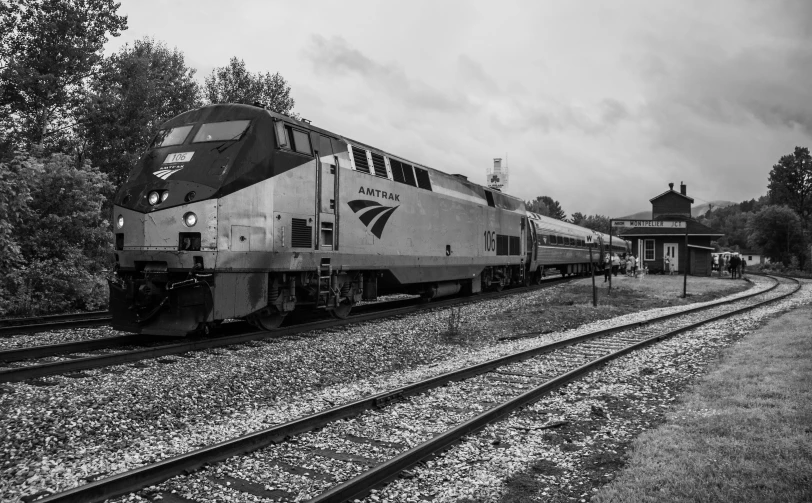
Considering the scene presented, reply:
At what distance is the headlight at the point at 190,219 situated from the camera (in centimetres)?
852

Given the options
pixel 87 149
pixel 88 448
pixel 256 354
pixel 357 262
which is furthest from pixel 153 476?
pixel 87 149

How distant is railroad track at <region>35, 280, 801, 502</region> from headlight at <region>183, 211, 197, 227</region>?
14.5 ft

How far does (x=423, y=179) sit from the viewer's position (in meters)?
14.9

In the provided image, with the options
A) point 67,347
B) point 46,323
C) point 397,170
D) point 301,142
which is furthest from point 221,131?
point 46,323

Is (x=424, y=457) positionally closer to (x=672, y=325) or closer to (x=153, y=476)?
(x=153, y=476)

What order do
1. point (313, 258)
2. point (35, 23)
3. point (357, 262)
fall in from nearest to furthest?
point (313, 258) < point (357, 262) < point (35, 23)

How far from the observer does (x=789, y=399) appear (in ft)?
20.4

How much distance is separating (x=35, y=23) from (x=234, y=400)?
936 inches

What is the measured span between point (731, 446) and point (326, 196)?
7.99 m

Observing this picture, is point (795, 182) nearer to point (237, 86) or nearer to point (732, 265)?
point (732, 265)

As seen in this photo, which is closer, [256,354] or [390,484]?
[390,484]

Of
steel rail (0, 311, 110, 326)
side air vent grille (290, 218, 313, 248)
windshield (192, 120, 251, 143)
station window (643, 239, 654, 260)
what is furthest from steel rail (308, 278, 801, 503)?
station window (643, 239, 654, 260)

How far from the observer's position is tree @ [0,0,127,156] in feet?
71.0

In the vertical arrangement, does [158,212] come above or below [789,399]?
above
